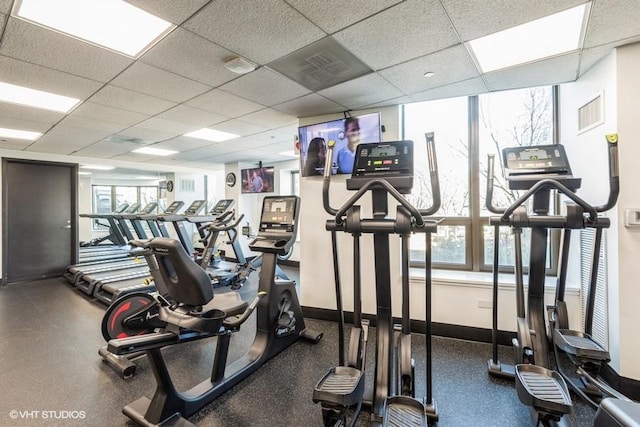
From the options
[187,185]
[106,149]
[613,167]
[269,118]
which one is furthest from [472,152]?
[187,185]

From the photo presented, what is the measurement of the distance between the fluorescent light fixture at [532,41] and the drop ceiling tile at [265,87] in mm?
1615

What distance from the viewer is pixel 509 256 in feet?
11.1

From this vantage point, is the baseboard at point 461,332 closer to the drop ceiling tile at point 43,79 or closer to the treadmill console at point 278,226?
the treadmill console at point 278,226

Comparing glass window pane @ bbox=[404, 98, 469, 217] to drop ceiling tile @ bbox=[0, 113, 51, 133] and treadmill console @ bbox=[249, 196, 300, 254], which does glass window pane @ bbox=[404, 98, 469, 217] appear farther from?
drop ceiling tile @ bbox=[0, 113, 51, 133]

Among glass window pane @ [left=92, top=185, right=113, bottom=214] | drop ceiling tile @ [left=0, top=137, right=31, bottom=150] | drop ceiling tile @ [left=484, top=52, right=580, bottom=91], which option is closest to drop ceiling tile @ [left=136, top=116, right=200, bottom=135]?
drop ceiling tile @ [left=0, top=137, right=31, bottom=150]

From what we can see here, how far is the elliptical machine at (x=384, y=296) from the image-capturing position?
5.41ft

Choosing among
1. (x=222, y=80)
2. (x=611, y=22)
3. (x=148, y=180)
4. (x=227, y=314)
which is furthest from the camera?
(x=148, y=180)

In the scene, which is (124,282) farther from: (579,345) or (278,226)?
(579,345)

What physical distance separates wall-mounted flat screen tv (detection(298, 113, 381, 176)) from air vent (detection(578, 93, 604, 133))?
1833 mm

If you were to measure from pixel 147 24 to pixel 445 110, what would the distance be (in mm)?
3198

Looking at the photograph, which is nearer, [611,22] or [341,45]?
[611,22]

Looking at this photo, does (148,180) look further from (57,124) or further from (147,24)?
(147,24)

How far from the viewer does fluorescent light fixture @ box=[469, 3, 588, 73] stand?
6.32ft

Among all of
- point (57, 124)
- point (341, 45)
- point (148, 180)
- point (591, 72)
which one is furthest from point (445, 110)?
point (148, 180)
